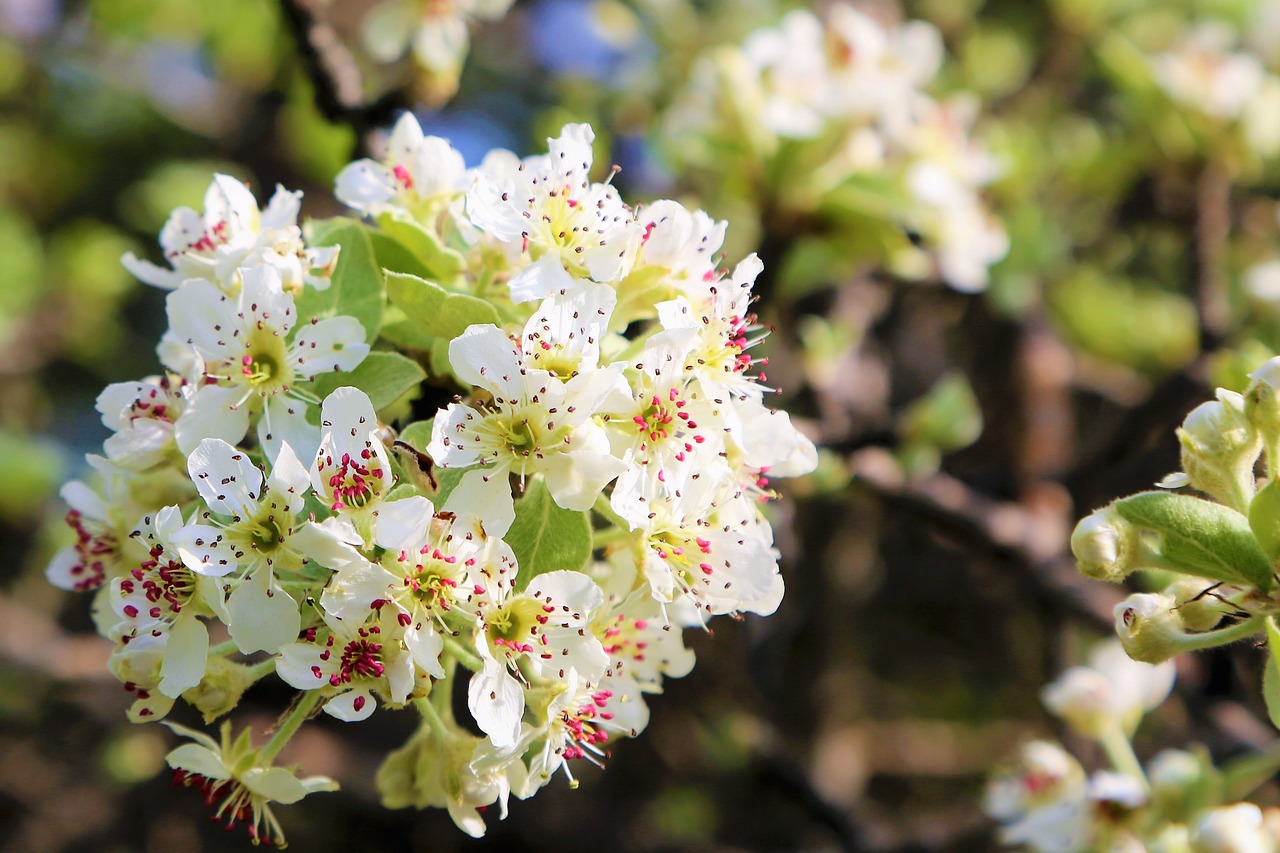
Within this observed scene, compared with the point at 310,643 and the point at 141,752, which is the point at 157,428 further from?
the point at 141,752

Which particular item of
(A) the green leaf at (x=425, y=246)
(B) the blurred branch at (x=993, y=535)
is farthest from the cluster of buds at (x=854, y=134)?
(A) the green leaf at (x=425, y=246)

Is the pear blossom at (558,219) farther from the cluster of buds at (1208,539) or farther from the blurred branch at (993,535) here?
the blurred branch at (993,535)

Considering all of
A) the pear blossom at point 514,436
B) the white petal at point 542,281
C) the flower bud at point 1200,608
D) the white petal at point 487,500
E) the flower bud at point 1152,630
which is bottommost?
the white petal at point 487,500

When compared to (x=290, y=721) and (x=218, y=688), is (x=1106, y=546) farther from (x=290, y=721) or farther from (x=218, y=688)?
(x=218, y=688)

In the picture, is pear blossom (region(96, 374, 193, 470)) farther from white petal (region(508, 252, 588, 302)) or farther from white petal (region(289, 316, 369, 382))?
white petal (region(508, 252, 588, 302))

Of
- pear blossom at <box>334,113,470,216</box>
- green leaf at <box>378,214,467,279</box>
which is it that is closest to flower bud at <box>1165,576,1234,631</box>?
green leaf at <box>378,214,467,279</box>

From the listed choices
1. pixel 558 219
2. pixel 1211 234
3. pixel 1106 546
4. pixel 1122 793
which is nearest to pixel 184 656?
pixel 558 219

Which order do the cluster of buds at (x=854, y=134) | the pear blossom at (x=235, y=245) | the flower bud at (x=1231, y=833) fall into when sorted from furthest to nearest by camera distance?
the cluster of buds at (x=854, y=134) < the flower bud at (x=1231, y=833) < the pear blossom at (x=235, y=245)

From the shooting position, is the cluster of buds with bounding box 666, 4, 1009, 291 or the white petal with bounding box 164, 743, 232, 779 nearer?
the white petal with bounding box 164, 743, 232, 779
